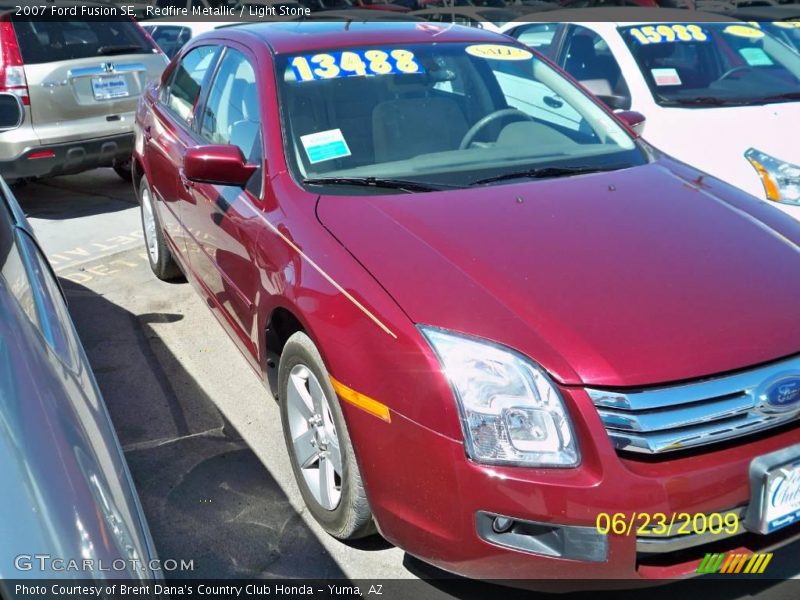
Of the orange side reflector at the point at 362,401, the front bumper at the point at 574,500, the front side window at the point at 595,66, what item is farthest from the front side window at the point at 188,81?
the front bumper at the point at 574,500

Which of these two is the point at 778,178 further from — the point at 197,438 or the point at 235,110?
the point at 197,438

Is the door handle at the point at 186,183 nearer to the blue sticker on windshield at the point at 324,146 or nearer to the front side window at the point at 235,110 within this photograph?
the front side window at the point at 235,110

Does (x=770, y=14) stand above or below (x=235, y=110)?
below

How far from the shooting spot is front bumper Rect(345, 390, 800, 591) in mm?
2066

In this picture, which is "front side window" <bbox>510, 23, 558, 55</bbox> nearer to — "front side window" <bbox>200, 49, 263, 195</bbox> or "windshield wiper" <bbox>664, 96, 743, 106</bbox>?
"windshield wiper" <bbox>664, 96, 743, 106</bbox>

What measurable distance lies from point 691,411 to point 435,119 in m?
1.76

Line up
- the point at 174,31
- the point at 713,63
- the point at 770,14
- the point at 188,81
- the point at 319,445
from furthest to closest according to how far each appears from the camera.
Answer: the point at 174,31, the point at 770,14, the point at 713,63, the point at 188,81, the point at 319,445

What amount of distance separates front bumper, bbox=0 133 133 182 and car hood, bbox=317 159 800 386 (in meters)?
4.46

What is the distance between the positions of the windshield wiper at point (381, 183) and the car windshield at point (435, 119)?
0.11 feet

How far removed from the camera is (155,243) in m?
5.15

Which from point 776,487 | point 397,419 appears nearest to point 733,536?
point 776,487

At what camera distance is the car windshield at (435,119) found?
10.4 ft

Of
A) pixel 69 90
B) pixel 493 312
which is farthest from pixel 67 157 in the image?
pixel 493 312

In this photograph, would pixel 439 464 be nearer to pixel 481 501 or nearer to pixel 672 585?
pixel 481 501
